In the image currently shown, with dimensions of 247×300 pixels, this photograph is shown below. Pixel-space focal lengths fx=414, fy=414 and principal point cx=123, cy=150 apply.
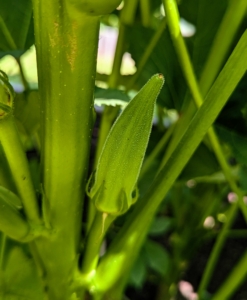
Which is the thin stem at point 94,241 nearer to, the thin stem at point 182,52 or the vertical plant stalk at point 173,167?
the vertical plant stalk at point 173,167

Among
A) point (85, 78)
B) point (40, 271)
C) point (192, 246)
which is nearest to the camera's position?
point (85, 78)

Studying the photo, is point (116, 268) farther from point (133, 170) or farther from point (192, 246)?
point (192, 246)

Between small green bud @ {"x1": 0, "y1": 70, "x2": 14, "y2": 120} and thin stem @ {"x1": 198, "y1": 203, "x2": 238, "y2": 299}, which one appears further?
thin stem @ {"x1": 198, "y1": 203, "x2": 238, "y2": 299}

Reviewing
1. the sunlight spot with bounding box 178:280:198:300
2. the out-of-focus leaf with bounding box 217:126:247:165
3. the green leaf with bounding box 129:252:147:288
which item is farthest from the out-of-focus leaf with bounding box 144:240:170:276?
the out-of-focus leaf with bounding box 217:126:247:165

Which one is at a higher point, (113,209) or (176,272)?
(113,209)

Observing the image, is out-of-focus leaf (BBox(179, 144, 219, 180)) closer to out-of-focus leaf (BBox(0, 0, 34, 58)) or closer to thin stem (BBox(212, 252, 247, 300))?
thin stem (BBox(212, 252, 247, 300))

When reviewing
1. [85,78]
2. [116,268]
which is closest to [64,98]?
[85,78]
